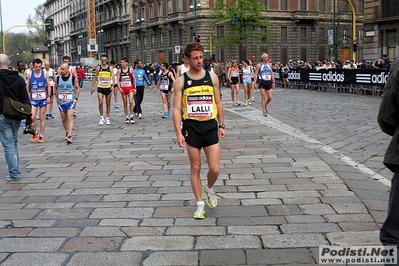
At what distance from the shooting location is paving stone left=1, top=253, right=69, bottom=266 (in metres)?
4.04

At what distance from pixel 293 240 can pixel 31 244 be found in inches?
86.3

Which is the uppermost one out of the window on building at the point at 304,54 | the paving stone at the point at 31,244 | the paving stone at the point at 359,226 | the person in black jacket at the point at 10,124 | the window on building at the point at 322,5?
the window on building at the point at 322,5

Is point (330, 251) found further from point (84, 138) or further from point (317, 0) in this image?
point (317, 0)

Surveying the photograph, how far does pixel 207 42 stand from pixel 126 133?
4683 centimetres

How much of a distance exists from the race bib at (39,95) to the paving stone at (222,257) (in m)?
8.27

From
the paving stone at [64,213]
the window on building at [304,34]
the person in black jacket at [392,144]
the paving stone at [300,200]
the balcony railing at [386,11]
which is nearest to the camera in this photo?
the person in black jacket at [392,144]

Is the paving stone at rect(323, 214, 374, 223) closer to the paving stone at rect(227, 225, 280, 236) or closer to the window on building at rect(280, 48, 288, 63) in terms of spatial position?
the paving stone at rect(227, 225, 280, 236)

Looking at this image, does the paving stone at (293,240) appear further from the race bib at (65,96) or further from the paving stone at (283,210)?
the race bib at (65,96)

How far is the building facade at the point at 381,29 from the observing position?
3631 cm

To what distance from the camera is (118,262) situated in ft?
13.2

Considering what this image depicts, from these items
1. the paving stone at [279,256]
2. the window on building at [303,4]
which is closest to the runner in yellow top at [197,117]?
the paving stone at [279,256]

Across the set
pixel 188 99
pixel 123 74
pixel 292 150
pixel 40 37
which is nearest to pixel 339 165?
pixel 292 150

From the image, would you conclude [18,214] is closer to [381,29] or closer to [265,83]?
[265,83]

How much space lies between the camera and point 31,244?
14.7ft
